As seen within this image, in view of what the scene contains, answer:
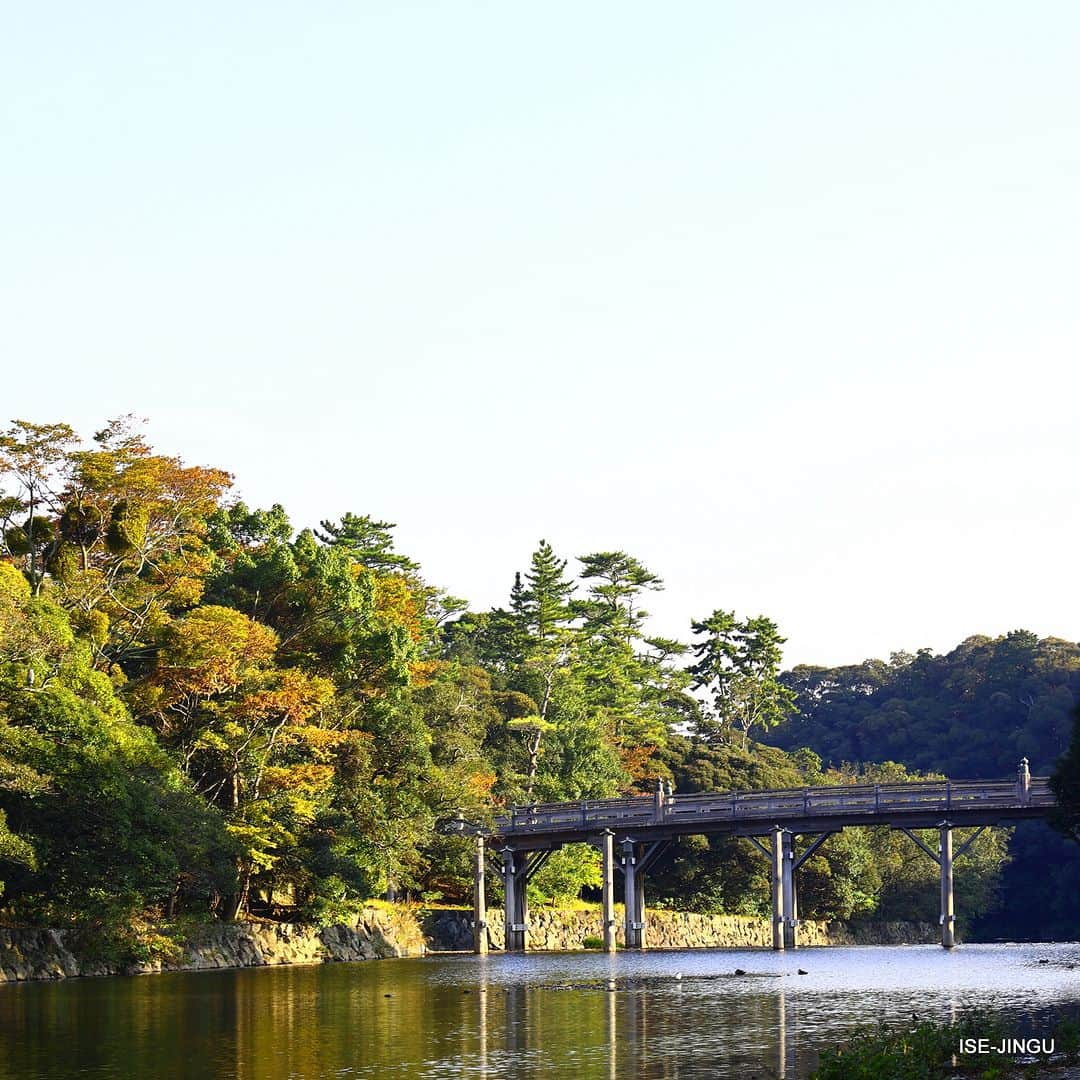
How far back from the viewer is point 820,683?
14362 cm

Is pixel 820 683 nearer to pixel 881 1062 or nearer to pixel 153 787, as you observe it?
pixel 153 787

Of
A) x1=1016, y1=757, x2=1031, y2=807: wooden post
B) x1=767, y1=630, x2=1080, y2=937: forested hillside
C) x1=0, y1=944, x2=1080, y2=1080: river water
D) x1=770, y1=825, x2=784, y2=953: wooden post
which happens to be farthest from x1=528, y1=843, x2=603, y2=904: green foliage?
x1=767, y1=630, x2=1080, y2=937: forested hillside

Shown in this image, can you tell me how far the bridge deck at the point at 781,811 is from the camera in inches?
2311

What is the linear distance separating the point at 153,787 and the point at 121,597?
33.9ft

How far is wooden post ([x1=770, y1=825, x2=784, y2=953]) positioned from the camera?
6138 centimetres

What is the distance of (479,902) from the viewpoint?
212ft

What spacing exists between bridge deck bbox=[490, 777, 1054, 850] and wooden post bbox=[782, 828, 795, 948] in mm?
902

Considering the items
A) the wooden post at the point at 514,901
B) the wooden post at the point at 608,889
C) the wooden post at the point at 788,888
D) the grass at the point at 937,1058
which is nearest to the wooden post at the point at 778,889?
the wooden post at the point at 788,888

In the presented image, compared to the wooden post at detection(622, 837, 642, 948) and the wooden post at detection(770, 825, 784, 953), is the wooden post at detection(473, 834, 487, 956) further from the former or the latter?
the wooden post at detection(770, 825, 784, 953)

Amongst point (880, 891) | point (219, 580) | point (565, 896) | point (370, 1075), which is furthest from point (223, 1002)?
point (880, 891)

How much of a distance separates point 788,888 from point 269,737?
2041 centimetres

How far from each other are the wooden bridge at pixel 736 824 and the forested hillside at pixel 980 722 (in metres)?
39.5

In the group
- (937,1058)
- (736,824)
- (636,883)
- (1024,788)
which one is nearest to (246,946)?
(636,883)

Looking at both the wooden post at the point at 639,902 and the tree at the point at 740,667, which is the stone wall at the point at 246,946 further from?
the tree at the point at 740,667
